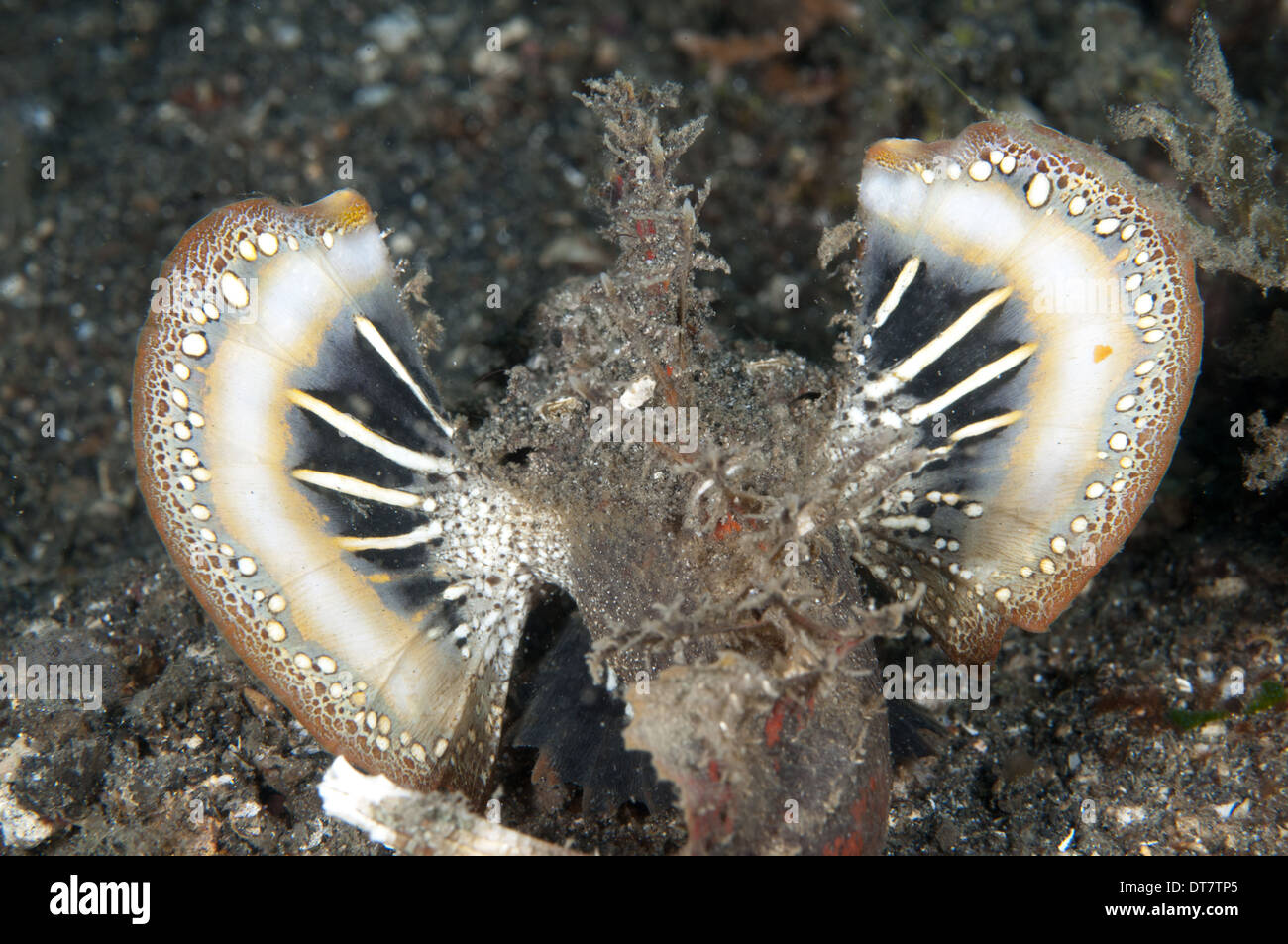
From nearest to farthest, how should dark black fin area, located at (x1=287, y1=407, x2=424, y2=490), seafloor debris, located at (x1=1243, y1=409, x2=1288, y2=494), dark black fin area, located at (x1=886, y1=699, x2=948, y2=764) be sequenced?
dark black fin area, located at (x1=287, y1=407, x2=424, y2=490)
dark black fin area, located at (x1=886, y1=699, x2=948, y2=764)
seafloor debris, located at (x1=1243, y1=409, x2=1288, y2=494)

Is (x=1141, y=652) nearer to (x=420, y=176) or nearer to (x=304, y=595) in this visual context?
(x=304, y=595)

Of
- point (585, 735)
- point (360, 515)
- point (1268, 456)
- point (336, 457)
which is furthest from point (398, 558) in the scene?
point (1268, 456)

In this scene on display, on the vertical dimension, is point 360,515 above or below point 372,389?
below

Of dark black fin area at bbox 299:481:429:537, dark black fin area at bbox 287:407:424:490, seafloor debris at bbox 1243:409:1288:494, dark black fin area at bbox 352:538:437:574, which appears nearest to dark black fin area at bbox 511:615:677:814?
dark black fin area at bbox 352:538:437:574

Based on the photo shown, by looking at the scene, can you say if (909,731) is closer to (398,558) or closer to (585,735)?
(585,735)

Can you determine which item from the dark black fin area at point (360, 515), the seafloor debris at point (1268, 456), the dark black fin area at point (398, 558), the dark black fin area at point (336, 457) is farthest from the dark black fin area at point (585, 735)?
the seafloor debris at point (1268, 456)

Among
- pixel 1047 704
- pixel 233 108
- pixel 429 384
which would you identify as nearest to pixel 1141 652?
pixel 1047 704

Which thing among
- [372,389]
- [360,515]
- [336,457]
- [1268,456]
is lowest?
[360,515]

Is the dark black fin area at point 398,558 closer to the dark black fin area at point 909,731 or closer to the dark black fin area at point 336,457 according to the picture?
the dark black fin area at point 336,457

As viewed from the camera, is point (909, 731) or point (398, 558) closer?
point (398, 558)

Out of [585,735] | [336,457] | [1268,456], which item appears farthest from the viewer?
[1268,456]

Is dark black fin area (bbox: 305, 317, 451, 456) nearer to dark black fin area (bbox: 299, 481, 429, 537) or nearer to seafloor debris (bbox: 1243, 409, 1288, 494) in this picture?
dark black fin area (bbox: 299, 481, 429, 537)
